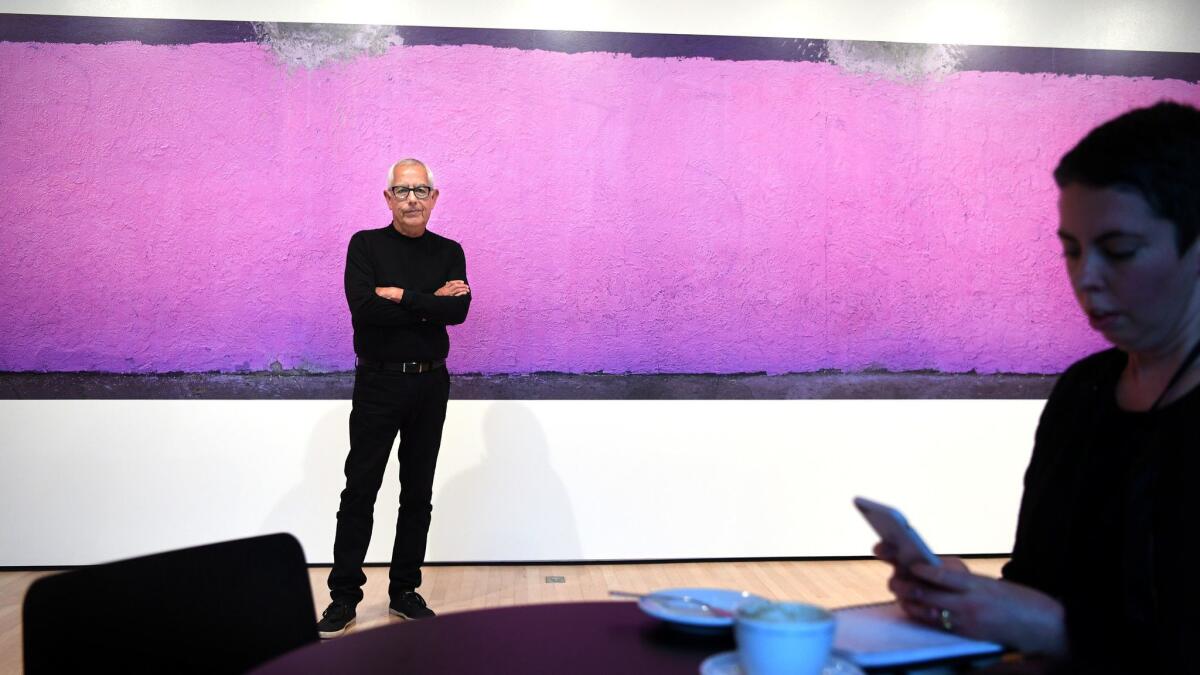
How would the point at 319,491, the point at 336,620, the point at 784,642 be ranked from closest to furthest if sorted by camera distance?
the point at 784,642, the point at 336,620, the point at 319,491

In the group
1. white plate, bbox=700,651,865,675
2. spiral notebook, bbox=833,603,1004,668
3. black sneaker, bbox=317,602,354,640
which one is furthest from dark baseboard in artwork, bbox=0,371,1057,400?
white plate, bbox=700,651,865,675

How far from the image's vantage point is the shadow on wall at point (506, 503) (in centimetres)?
478

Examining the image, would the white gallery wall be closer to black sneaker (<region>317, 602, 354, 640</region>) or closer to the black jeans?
the black jeans

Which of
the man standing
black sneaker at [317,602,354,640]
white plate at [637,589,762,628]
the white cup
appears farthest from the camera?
the man standing

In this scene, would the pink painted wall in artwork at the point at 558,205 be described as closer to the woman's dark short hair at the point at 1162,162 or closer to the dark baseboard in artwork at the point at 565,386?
the dark baseboard in artwork at the point at 565,386

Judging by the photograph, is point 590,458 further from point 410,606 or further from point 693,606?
point 693,606

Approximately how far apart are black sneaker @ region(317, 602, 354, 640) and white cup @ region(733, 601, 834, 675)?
301 cm

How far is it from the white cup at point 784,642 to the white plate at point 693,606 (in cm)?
18

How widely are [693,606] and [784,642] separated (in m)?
0.33

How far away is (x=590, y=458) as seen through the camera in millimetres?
4828

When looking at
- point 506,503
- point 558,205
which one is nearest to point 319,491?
point 506,503

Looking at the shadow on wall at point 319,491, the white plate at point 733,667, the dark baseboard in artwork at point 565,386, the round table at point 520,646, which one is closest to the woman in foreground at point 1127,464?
the white plate at point 733,667

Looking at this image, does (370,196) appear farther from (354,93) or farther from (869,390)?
(869,390)

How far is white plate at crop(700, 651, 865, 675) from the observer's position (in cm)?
107
